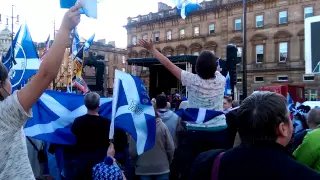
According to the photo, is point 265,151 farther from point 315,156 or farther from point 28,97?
point 315,156

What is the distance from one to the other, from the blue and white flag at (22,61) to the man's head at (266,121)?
17.0ft

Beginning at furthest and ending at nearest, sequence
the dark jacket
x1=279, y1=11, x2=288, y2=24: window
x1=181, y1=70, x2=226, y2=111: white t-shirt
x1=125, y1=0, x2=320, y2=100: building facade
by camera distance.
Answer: x1=279, y1=11, x2=288, y2=24: window < x1=125, y1=0, x2=320, y2=100: building facade < x1=181, y1=70, x2=226, y2=111: white t-shirt < the dark jacket

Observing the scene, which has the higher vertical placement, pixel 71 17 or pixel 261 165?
pixel 71 17

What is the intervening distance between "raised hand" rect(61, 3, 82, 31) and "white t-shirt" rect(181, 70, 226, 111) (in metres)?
1.80

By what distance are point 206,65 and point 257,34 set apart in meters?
39.6

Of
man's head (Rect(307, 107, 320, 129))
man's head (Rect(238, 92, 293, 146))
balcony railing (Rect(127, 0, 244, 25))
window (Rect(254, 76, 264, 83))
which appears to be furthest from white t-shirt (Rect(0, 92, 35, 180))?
balcony railing (Rect(127, 0, 244, 25))

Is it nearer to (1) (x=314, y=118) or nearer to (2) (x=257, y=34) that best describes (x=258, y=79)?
(2) (x=257, y=34)

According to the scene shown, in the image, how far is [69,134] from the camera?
15.9 feet

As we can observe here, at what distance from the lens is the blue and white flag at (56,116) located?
15.7 ft

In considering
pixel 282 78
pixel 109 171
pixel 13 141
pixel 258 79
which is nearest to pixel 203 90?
pixel 109 171

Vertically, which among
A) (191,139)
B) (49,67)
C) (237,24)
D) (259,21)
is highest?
(259,21)

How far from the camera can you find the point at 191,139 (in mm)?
3562

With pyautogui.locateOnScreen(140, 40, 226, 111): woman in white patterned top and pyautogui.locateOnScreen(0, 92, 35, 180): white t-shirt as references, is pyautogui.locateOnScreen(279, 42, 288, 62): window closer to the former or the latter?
pyautogui.locateOnScreen(140, 40, 226, 111): woman in white patterned top

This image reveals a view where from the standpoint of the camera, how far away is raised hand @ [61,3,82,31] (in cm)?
196
